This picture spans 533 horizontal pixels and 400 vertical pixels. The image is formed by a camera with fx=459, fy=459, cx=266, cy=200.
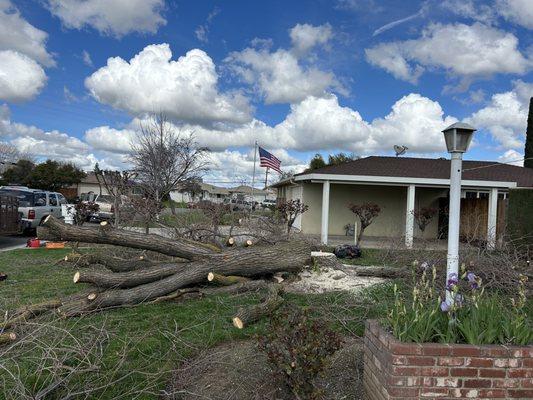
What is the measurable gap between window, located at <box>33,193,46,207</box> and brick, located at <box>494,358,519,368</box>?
16.8 meters

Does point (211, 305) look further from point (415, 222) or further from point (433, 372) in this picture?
point (415, 222)

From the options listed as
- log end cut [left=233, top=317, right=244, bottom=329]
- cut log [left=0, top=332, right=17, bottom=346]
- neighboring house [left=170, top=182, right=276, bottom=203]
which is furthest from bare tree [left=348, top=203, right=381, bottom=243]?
cut log [left=0, top=332, right=17, bottom=346]

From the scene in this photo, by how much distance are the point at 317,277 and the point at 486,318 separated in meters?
4.97

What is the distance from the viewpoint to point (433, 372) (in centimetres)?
296

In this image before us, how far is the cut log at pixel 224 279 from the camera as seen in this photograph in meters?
6.81

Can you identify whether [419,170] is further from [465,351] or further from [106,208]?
[465,351]

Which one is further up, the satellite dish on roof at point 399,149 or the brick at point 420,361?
the satellite dish on roof at point 399,149

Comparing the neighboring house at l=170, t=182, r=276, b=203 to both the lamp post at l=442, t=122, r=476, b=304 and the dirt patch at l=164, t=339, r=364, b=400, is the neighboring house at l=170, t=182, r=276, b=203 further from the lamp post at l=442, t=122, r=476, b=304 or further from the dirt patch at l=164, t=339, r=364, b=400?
the lamp post at l=442, t=122, r=476, b=304

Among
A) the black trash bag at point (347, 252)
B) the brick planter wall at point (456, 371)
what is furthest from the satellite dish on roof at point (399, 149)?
the brick planter wall at point (456, 371)

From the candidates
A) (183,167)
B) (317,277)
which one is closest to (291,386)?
(317,277)

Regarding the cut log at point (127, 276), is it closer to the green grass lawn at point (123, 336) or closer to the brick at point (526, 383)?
the green grass lawn at point (123, 336)

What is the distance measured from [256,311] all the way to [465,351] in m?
2.79

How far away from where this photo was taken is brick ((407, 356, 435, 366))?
295 cm

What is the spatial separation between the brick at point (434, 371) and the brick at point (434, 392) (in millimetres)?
98
